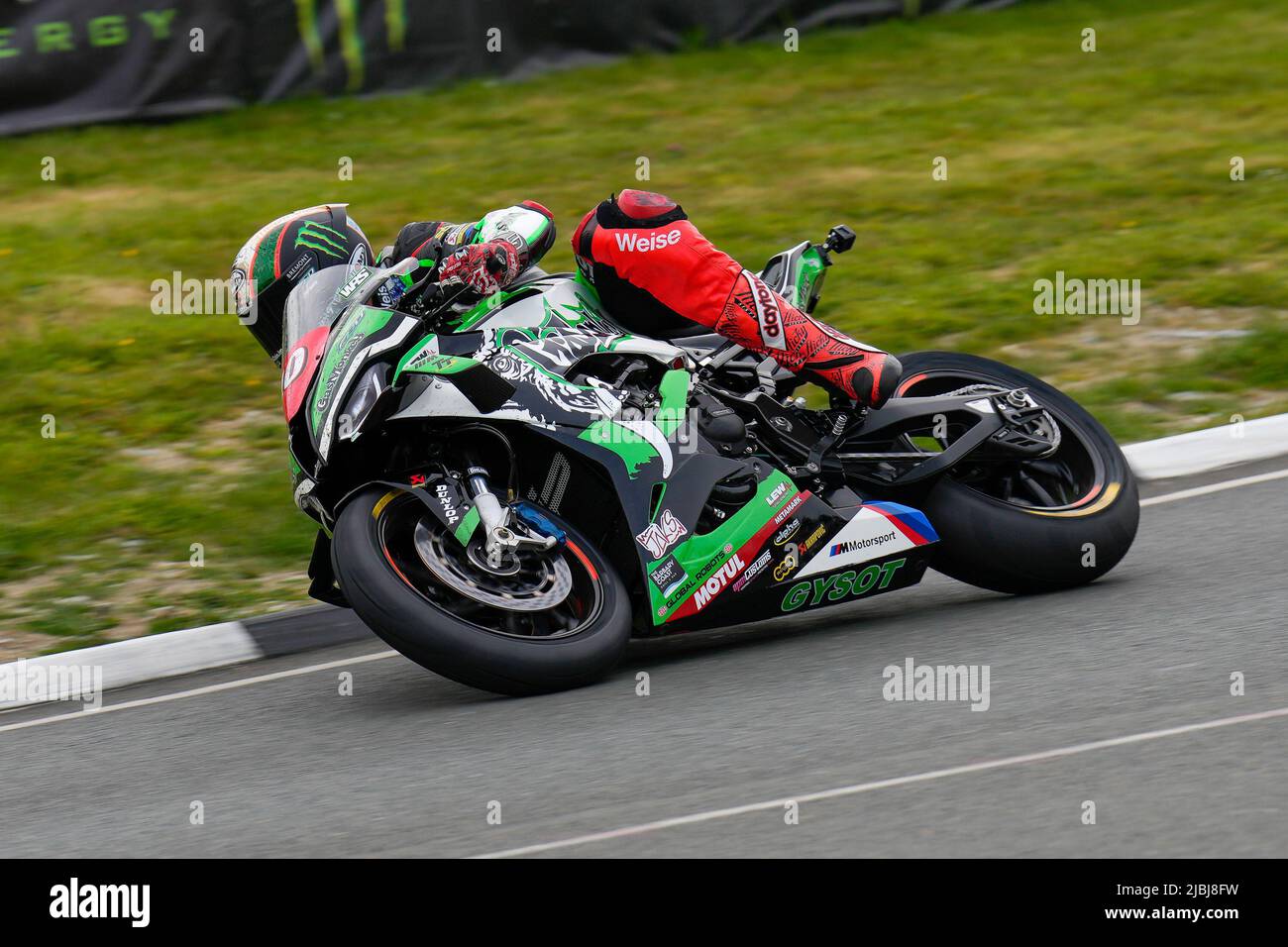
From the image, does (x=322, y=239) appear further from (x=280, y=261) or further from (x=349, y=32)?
(x=349, y=32)

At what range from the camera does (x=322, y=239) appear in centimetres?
566

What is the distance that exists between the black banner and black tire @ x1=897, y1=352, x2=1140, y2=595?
8.86 m

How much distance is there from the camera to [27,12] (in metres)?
12.8

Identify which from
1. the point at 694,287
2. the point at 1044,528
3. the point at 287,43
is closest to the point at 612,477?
the point at 694,287

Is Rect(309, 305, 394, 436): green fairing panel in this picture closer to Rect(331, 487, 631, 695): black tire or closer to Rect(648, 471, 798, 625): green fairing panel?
Rect(331, 487, 631, 695): black tire

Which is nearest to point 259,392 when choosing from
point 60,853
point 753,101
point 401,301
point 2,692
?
point 2,692

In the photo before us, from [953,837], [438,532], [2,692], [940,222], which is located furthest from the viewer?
[940,222]

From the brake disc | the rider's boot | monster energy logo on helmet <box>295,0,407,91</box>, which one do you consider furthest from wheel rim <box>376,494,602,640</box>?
monster energy logo on helmet <box>295,0,407,91</box>

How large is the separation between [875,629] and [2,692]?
3.07 m

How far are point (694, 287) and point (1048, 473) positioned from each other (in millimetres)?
1382

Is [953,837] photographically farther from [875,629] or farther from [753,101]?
[753,101]

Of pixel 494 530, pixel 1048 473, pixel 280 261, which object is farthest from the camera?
pixel 1048 473

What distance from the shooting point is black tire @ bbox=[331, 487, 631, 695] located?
4.98 m

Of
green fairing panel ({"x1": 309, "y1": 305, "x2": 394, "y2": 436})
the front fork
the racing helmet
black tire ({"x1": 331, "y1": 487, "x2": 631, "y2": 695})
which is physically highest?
the racing helmet
